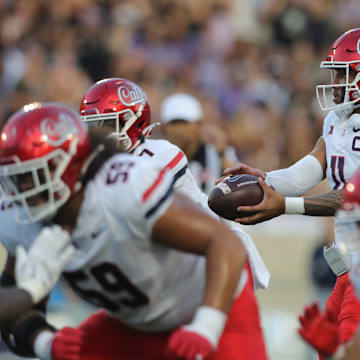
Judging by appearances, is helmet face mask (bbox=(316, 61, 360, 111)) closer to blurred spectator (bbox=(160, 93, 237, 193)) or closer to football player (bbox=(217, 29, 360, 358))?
football player (bbox=(217, 29, 360, 358))

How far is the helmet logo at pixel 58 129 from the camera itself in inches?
105

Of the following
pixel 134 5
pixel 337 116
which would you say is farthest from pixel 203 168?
pixel 134 5

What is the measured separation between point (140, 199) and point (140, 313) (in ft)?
1.55

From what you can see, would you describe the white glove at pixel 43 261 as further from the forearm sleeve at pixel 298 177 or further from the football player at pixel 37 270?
the forearm sleeve at pixel 298 177

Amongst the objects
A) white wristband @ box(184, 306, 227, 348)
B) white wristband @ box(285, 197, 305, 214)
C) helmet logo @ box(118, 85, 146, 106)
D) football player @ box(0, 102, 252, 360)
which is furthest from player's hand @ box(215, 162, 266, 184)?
white wristband @ box(184, 306, 227, 348)

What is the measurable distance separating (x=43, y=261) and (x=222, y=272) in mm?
549

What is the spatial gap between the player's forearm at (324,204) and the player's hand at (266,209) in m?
0.12

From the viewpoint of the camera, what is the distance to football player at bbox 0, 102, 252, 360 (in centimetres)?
251

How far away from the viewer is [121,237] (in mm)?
2609

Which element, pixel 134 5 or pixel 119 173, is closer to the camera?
pixel 119 173

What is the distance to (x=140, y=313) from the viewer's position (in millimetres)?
2811

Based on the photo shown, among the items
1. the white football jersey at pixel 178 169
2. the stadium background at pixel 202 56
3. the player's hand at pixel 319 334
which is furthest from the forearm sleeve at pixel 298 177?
the stadium background at pixel 202 56

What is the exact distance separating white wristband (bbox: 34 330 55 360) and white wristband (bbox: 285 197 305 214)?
125 cm

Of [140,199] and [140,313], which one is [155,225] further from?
[140,313]
